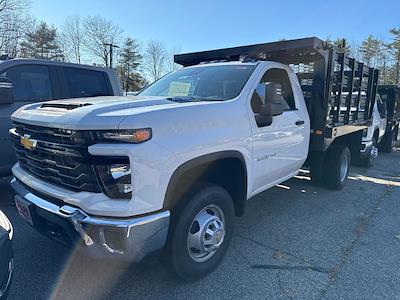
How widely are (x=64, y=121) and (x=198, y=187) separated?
1202 millimetres

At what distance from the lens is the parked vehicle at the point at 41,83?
4668 millimetres

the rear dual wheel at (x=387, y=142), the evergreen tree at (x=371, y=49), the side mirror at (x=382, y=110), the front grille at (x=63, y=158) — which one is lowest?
the rear dual wheel at (x=387, y=142)

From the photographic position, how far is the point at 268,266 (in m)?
3.30

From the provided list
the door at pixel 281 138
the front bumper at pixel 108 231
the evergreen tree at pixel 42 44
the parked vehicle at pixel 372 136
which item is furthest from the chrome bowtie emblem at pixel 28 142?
the evergreen tree at pixel 42 44

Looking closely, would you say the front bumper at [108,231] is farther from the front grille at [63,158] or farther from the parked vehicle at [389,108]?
the parked vehicle at [389,108]

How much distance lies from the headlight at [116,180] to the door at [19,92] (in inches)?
123

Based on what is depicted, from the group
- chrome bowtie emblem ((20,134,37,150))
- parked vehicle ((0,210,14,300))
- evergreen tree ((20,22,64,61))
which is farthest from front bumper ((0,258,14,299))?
evergreen tree ((20,22,64,61))

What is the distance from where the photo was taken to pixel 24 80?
16.4ft

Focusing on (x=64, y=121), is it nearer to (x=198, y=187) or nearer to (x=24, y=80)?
(x=198, y=187)

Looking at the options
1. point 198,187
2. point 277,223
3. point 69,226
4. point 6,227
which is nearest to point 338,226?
point 277,223

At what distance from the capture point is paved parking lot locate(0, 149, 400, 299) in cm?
285

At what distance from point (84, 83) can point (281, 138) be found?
11.7 feet

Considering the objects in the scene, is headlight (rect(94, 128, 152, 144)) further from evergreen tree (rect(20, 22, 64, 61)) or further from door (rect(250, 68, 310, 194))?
A: evergreen tree (rect(20, 22, 64, 61))

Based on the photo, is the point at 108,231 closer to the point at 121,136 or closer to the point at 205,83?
the point at 121,136
